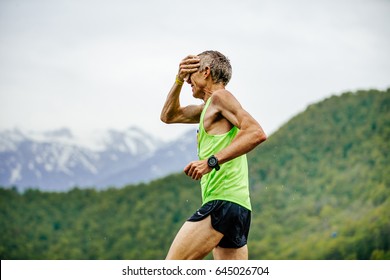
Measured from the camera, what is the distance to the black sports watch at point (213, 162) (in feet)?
12.6

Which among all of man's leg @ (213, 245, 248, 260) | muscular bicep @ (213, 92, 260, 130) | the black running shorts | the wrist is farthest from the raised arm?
man's leg @ (213, 245, 248, 260)

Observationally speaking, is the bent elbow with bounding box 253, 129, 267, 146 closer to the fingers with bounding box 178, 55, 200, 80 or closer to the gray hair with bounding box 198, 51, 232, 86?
the gray hair with bounding box 198, 51, 232, 86

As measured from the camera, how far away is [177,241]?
4.01 m

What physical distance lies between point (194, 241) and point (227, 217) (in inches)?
8.5

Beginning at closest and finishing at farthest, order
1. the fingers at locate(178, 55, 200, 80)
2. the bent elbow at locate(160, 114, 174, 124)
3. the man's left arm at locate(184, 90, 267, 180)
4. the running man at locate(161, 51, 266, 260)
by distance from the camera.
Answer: the man's left arm at locate(184, 90, 267, 180) → the running man at locate(161, 51, 266, 260) → the fingers at locate(178, 55, 200, 80) → the bent elbow at locate(160, 114, 174, 124)

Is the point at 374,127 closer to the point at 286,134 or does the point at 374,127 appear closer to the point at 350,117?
the point at 350,117

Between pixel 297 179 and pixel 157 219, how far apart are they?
5331mm

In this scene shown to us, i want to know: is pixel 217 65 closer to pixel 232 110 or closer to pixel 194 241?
pixel 232 110

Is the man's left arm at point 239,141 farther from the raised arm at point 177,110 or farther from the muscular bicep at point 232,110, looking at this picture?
the raised arm at point 177,110

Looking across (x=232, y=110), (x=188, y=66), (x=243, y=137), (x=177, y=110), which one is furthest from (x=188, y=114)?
(x=243, y=137)

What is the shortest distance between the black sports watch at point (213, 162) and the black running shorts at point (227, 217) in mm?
279

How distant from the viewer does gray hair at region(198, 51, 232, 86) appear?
13.8ft

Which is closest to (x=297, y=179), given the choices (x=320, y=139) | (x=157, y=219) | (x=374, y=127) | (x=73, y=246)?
(x=320, y=139)

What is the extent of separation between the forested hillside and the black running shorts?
69.4 feet
